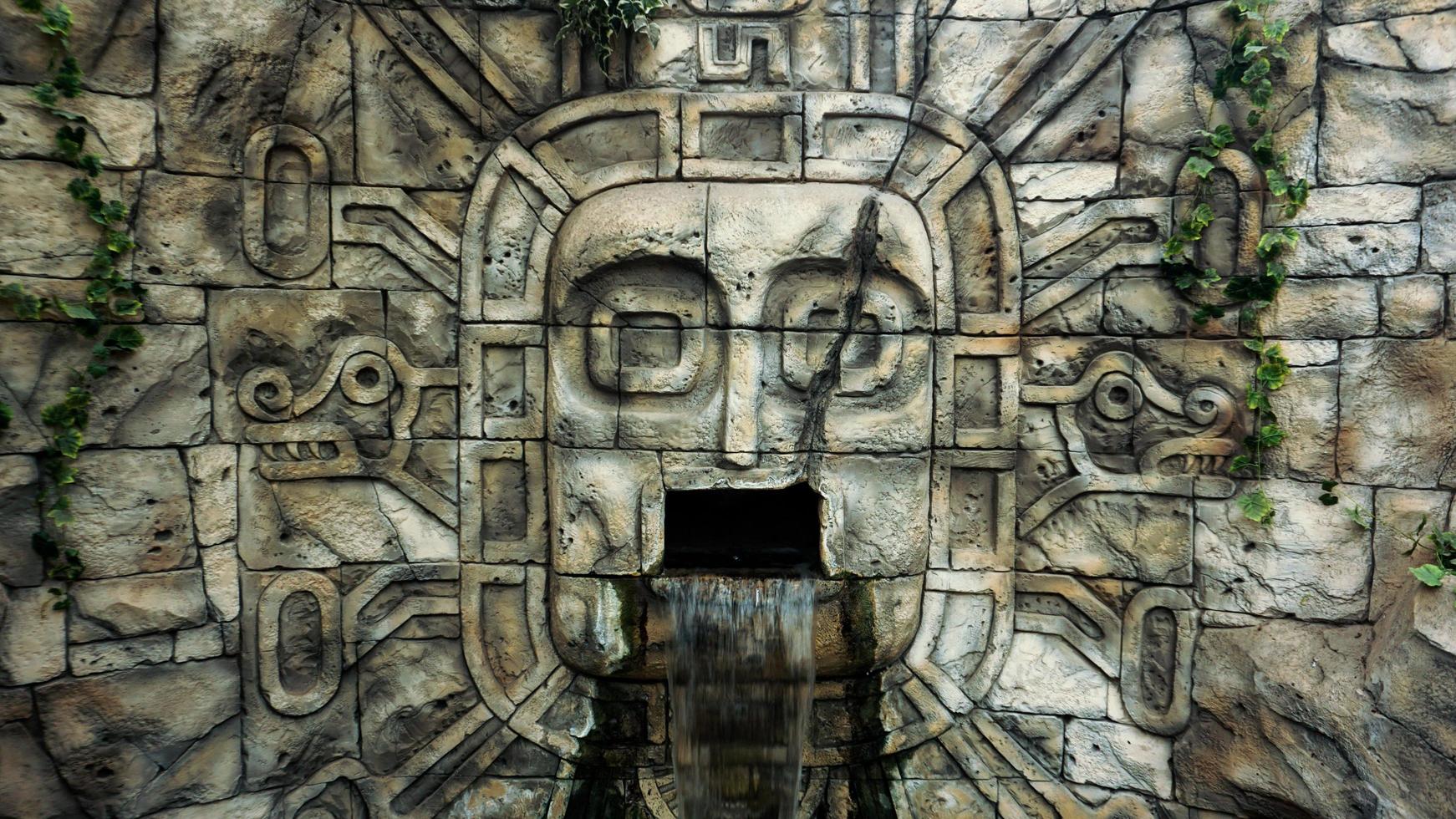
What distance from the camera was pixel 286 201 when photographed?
3369 millimetres

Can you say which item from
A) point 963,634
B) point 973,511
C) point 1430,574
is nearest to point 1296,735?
point 1430,574

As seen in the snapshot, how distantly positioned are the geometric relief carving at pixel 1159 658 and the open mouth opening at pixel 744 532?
138 centimetres

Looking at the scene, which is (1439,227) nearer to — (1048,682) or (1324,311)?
(1324,311)

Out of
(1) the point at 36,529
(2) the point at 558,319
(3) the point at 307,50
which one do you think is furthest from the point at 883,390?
(1) the point at 36,529

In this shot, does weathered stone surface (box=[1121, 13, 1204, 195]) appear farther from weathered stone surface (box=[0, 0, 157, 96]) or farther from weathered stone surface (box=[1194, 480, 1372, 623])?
weathered stone surface (box=[0, 0, 157, 96])

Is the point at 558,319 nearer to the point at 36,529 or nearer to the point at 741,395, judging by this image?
the point at 741,395

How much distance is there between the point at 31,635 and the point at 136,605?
336 millimetres

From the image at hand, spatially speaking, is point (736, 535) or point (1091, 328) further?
point (736, 535)

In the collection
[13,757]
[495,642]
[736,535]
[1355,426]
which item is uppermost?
[1355,426]

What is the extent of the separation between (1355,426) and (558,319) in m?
3.20

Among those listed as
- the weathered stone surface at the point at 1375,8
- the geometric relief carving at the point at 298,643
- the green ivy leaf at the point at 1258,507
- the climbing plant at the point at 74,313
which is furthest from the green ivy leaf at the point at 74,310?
the weathered stone surface at the point at 1375,8

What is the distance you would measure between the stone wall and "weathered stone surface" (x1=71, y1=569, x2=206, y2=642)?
0.05ft

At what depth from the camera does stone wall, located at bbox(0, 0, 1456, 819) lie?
3164mm

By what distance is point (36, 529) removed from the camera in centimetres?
309
